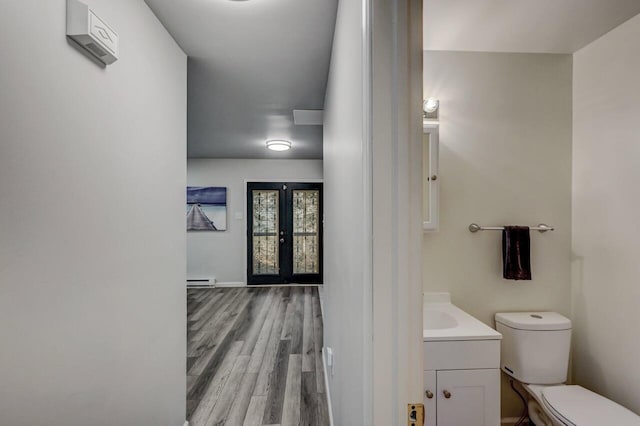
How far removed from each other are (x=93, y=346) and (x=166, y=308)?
20.9 inches

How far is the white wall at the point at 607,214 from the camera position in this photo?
1.61 meters

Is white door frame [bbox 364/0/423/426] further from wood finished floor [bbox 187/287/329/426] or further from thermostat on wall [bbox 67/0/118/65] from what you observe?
wood finished floor [bbox 187/287/329/426]

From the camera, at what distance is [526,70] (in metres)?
1.91

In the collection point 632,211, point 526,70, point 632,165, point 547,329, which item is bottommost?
point 547,329

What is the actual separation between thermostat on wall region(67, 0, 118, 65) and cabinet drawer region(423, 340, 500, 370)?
182 centimetres

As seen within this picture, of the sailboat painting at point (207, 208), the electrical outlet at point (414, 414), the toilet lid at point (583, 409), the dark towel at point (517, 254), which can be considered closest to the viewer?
the electrical outlet at point (414, 414)

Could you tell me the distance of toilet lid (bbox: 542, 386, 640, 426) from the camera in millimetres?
1352

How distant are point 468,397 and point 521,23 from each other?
6.62 feet

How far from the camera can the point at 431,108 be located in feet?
6.16

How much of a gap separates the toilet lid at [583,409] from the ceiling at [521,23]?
6.63ft

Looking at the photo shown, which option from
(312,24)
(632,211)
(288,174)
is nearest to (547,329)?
(632,211)

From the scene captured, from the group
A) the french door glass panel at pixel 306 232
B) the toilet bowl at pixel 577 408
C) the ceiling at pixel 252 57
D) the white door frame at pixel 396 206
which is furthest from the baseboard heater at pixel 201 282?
the white door frame at pixel 396 206

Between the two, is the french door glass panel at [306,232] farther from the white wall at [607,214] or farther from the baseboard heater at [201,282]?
the white wall at [607,214]

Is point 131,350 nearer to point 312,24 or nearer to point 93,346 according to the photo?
point 93,346
